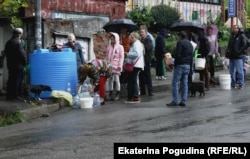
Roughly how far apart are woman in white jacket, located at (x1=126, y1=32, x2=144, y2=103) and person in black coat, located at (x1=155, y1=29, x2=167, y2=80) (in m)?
4.43

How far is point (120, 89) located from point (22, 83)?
2909 mm

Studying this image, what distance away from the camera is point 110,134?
35.9ft

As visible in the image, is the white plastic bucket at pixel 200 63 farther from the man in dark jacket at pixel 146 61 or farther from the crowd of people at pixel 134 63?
the man in dark jacket at pixel 146 61

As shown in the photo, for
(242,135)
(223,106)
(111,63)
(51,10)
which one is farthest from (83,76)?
(242,135)

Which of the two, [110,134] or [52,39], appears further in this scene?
[52,39]

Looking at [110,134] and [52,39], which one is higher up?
[52,39]

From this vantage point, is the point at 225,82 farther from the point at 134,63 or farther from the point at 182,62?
the point at 182,62

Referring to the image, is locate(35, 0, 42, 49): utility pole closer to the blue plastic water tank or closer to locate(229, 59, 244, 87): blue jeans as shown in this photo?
the blue plastic water tank

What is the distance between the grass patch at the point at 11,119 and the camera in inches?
519

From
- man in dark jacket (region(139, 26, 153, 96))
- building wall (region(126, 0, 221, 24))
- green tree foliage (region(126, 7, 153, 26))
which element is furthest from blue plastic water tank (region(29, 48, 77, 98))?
building wall (region(126, 0, 221, 24))

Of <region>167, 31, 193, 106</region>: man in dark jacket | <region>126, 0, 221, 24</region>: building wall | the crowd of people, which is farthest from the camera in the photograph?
<region>126, 0, 221, 24</region>: building wall

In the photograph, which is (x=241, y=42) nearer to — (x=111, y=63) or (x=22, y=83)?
(x=111, y=63)

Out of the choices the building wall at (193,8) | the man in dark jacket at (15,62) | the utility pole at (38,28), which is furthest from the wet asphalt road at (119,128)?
the building wall at (193,8)

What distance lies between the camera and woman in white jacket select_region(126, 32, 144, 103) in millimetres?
15688
